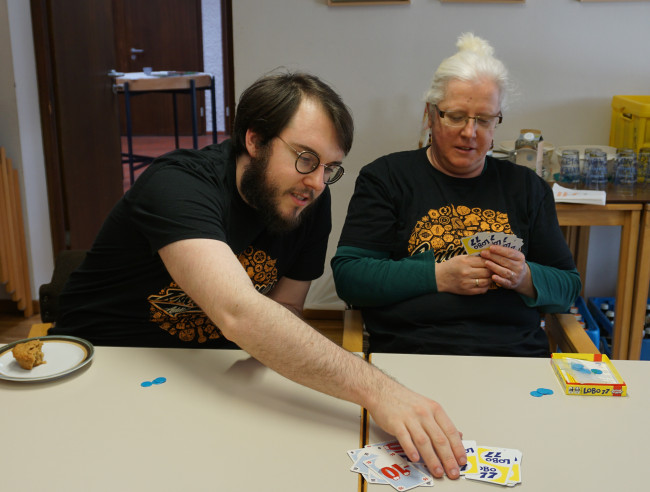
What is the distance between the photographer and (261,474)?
1109 millimetres

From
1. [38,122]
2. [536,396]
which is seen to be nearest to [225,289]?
[536,396]

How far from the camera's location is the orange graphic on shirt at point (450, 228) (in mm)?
1958

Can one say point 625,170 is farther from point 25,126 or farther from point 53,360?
point 25,126

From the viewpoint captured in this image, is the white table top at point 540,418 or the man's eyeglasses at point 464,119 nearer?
the white table top at point 540,418

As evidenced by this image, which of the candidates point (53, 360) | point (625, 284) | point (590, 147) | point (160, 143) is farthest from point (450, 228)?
point (160, 143)

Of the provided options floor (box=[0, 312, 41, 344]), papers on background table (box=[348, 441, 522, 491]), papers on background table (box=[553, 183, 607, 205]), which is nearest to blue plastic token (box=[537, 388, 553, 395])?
papers on background table (box=[348, 441, 522, 491])

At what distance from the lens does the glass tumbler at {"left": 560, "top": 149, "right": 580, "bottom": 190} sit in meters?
2.86

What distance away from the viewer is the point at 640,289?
9.04 feet

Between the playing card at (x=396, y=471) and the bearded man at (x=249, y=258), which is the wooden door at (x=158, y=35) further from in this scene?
the playing card at (x=396, y=471)

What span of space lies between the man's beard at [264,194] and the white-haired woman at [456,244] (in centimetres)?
36

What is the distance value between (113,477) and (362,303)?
3.17 feet

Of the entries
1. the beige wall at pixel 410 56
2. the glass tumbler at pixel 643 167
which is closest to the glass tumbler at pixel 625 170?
the glass tumbler at pixel 643 167

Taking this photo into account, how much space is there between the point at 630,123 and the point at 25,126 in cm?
277

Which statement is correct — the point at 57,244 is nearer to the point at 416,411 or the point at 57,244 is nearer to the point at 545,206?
the point at 545,206
